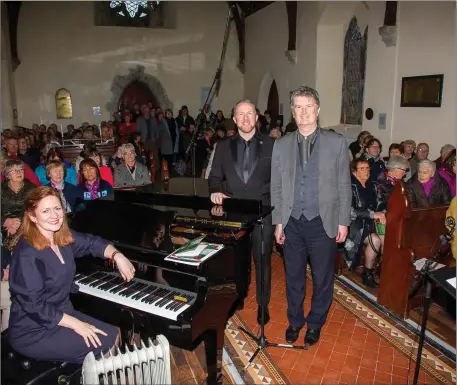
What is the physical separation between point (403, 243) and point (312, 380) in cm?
146

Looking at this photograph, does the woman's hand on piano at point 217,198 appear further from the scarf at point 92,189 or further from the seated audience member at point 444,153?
the seated audience member at point 444,153

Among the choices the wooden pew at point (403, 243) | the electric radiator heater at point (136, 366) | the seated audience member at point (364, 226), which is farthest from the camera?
the seated audience member at point (364, 226)

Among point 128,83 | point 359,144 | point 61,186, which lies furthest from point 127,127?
point 61,186

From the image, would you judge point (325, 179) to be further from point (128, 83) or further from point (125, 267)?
point (128, 83)

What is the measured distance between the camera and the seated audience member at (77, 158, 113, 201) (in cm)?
440

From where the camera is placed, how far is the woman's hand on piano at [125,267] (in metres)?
2.30

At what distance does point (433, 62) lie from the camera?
6395 millimetres

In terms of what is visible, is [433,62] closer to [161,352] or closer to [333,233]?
[333,233]

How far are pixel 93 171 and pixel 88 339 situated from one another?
8.31 feet

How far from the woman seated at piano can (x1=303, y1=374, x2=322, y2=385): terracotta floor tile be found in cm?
140

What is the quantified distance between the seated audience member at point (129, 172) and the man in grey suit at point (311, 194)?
252 centimetres

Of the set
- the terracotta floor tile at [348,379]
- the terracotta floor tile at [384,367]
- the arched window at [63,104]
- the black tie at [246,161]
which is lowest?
the terracotta floor tile at [348,379]

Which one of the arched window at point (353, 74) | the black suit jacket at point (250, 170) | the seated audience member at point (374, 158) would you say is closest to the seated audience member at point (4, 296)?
the black suit jacket at point (250, 170)

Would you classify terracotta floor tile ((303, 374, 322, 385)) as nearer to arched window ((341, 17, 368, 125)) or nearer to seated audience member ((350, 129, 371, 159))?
seated audience member ((350, 129, 371, 159))
